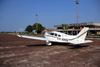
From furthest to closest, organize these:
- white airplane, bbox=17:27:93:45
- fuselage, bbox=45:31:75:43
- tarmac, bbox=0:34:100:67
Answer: fuselage, bbox=45:31:75:43
white airplane, bbox=17:27:93:45
tarmac, bbox=0:34:100:67

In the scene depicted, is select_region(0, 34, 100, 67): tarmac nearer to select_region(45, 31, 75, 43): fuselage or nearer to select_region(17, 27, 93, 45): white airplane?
select_region(17, 27, 93, 45): white airplane

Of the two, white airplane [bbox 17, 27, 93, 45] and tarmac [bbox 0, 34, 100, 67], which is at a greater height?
white airplane [bbox 17, 27, 93, 45]

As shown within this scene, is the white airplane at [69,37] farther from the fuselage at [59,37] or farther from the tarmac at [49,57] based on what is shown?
the tarmac at [49,57]

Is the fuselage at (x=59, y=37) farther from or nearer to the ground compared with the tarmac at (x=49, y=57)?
farther from the ground

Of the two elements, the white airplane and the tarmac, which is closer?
the tarmac

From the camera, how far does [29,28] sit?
310 ft

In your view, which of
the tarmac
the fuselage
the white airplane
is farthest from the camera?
the fuselage

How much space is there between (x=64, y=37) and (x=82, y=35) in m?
2.49

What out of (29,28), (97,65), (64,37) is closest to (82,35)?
(64,37)

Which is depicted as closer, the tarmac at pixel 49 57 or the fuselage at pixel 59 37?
the tarmac at pixel 49 57

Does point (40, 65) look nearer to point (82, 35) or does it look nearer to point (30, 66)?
point (30, 66)

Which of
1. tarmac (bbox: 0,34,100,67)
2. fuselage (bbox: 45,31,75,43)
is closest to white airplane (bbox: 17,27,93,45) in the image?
fuselage (bbox: 45,31,75,43)

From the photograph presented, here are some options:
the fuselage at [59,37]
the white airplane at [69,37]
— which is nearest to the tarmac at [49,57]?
the white airplane at [69,37]

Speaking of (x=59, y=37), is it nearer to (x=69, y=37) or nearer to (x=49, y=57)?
(x=69, y=37)
